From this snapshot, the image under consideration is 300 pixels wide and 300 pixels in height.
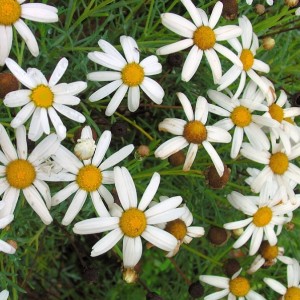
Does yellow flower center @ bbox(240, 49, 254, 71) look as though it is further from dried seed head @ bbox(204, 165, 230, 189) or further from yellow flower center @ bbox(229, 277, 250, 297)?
yellow flower center @ bbox(229, 277, 250, 297)

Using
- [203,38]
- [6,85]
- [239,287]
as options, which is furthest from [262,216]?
[6,85]

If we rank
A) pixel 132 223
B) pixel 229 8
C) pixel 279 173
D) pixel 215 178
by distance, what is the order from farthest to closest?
pixel 279 173 < pixel 229 8 < pixel 215 178 < pixel 132 223

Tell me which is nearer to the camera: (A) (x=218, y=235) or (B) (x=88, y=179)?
(B) (x=88, y=179)

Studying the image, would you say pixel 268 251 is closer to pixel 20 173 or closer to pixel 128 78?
pixel 128 78

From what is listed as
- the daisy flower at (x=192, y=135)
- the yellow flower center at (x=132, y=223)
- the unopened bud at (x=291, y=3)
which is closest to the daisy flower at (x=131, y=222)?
the yellow flower center at (x=132, y=223)

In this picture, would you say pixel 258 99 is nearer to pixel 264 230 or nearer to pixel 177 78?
pixel 177 78
